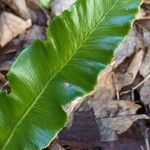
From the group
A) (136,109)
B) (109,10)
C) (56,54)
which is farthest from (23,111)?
(136,109)

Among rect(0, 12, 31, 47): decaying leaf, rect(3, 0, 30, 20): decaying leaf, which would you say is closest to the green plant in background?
rect(0, 12, 31, 47): decaying leaf

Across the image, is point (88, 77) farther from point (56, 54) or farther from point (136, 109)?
point (136, 109)

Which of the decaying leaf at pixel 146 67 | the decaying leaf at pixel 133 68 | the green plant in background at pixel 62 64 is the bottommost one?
the decaying leaf at pixel 146 67

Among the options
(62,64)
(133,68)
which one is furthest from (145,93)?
(62,64)

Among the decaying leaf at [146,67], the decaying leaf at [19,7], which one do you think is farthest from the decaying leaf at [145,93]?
the decaying leaf at [19,7]

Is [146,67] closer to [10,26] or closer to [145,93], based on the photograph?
[145,93]

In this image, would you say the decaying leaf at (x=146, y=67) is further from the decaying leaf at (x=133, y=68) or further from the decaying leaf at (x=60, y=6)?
the decaying leaf at (x=60, y=6)

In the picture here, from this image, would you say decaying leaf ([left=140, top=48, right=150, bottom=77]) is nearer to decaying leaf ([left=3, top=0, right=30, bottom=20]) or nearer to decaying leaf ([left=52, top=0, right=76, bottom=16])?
decaying leaf ([left=52, top=0, right=76, bottom=16])
